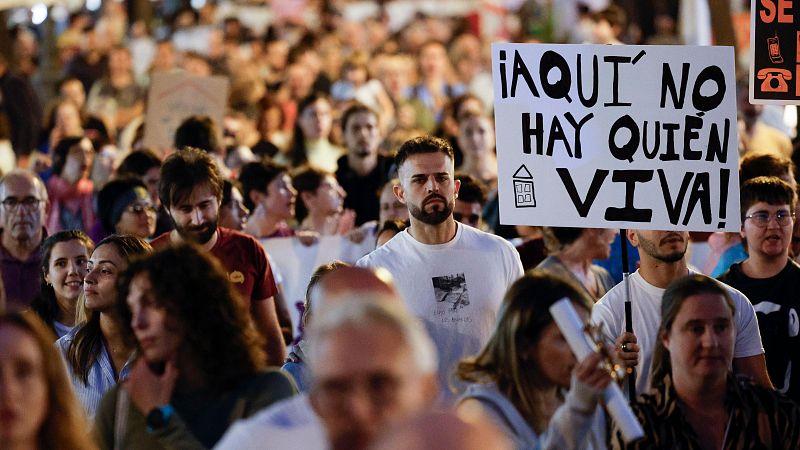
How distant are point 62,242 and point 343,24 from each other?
18.7 meters

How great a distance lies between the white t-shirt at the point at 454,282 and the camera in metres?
7.53

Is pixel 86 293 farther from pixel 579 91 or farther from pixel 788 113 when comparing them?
pixel 788 113

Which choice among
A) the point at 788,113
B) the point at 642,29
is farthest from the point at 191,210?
the point at 642,29

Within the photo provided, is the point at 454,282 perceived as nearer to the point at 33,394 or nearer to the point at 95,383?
the point at 95,383

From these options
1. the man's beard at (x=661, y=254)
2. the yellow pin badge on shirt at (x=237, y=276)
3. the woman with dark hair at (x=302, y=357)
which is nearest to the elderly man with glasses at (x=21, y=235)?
the yellow pin badge on shirt at (x=237, y=276)

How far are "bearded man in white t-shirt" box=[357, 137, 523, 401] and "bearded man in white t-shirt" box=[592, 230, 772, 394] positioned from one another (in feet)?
1.76

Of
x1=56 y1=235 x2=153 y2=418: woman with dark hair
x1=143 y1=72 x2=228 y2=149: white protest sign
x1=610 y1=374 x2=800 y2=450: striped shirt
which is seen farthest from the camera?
x1=143 y1=72 x2=228 y2=149: white protest sign

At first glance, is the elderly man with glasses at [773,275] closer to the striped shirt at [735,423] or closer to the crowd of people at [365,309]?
the crowd of people at [365,309]

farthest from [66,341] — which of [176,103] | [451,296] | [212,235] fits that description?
[176,103]

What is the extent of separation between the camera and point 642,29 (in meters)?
25.1

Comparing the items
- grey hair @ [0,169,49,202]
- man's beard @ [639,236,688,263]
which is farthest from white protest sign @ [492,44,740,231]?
grey hair @ [0,169,49,202]

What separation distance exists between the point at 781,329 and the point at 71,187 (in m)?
6.58

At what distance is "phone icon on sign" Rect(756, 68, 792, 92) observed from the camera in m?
8.46

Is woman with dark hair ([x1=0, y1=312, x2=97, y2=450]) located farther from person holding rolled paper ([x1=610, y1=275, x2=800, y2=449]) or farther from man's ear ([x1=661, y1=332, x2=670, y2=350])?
man's ear ([x1=661, y1=332, x2=670, y2=350])
